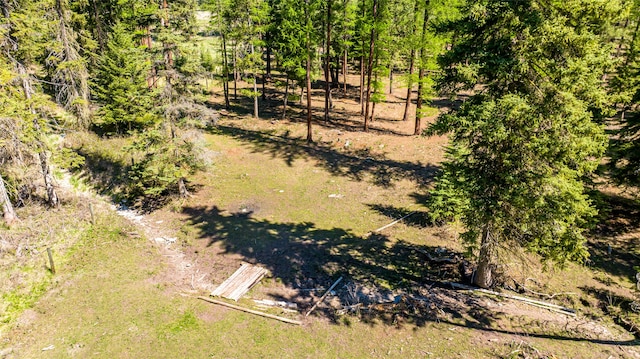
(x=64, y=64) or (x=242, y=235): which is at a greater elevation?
(x=64, y=64)

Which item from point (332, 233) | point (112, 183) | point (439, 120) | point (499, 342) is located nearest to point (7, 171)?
point (112, 183)

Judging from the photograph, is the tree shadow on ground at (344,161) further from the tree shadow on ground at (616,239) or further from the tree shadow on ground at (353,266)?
the tree shadow on ground at (616,239)

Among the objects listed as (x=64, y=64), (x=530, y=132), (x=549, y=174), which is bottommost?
(x=549, y=174)

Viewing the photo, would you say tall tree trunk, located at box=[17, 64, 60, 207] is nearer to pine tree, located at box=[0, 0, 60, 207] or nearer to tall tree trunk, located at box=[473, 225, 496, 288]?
pine tree, located at box=[0, 0, 60, 207]

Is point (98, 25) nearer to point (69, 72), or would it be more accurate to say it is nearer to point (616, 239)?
point (69, 72)

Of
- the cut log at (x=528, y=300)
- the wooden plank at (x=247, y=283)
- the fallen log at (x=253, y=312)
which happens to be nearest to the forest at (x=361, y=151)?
the cut log at (x=528, y=300)

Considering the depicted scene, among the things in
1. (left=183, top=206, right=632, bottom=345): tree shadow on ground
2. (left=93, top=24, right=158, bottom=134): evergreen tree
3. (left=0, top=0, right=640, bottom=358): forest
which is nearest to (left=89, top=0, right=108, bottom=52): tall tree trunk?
(left=0, top=0, right=640, bottom=358): forest

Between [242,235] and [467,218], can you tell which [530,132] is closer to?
[467,218]
